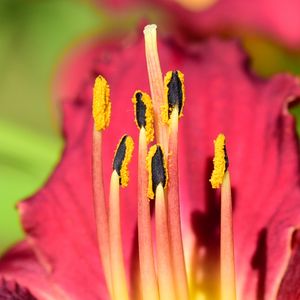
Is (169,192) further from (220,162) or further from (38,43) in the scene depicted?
(38,43)

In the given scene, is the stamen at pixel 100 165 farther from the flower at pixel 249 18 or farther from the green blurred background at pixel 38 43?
the green blurred background at pixel 38 43

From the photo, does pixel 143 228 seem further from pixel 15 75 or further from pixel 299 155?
→ pixel 15 75

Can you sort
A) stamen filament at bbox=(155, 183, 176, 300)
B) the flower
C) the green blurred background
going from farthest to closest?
the green blurred background < the flower < stamen filament at bbox=(155, 183, 176, 300)

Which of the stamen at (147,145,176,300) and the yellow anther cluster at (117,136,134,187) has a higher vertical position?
the yellow anther cluster at (117,136,134,187)

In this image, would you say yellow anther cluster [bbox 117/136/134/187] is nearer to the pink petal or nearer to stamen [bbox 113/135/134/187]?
stamen [bbox 113/135/134/187]

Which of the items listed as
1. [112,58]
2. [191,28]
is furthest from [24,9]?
[112,58]

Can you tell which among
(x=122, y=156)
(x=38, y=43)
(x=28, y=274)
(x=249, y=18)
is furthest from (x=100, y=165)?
(x=38, y=43)

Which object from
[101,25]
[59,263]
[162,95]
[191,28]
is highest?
[101,25]

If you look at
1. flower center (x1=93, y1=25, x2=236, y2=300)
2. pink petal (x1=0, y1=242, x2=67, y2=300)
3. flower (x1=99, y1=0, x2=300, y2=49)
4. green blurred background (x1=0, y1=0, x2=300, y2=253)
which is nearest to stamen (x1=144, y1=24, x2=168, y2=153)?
flower center (x1=93, y1=25, x2=236, y2=300)

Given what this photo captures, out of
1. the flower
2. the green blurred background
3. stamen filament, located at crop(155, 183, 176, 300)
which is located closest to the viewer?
stamen filament, located at crop(155, 183, 176, 300)
